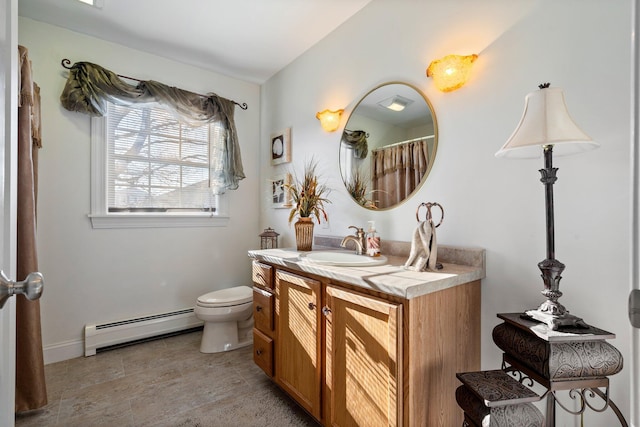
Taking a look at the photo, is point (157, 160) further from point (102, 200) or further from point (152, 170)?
point (102, 200)

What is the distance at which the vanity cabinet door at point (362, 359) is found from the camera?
3.69 ft

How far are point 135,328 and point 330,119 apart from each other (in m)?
2.41

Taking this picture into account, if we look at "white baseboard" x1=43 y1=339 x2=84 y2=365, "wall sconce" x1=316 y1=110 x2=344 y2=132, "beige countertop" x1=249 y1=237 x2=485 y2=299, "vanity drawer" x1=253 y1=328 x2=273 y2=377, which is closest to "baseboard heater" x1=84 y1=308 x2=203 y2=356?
"white baseboard" x1=43 y1=339 x2=84 y2=365

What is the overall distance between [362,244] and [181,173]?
1.96m

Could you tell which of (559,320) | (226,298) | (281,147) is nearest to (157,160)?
(281,147)

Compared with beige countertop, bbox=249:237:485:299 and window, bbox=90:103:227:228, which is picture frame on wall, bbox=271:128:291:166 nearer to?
window, bbox=90:103:227:228

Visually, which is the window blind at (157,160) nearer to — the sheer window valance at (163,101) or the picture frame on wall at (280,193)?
the sheer window valance at (163,101)

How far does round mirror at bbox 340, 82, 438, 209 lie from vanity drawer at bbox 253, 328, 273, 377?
43.2 inches

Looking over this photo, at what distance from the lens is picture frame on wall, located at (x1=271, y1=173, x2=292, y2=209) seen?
112 inches

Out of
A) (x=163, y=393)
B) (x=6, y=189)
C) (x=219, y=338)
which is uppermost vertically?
(x=6, y=189)

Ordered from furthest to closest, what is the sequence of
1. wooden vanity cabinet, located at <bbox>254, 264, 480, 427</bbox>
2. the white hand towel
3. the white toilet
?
1. the white toilet
2. the white hand towel
3. wooden vanity cabinet, located at <bbox>254, 264, 480, 427</bbox>

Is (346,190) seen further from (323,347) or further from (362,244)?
(323,347)

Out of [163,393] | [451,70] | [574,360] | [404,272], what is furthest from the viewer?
[163,393]

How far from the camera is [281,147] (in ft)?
9.67
